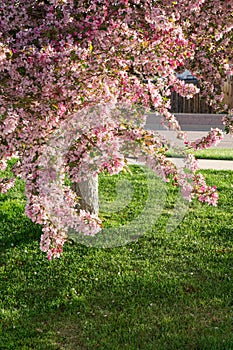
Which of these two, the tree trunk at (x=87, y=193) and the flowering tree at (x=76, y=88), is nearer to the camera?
the flowering tree at (x=76, y=88)

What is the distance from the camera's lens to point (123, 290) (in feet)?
18.2

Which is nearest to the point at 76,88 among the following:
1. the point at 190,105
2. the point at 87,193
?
the point at 87,193

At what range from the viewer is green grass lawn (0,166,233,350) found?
4.65 metres

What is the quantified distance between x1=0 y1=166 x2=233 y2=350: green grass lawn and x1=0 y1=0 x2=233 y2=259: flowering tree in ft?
3.60

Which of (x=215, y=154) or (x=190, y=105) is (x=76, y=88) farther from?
(x=190, y=105)

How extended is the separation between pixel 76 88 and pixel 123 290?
235 cm

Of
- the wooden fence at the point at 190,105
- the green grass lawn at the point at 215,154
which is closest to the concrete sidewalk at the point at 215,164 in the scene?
the green grass lawn at the point at 215,154

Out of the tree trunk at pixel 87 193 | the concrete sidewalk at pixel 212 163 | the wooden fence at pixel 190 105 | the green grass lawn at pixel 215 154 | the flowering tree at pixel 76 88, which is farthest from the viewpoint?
the wooden fence at pixel 190 105

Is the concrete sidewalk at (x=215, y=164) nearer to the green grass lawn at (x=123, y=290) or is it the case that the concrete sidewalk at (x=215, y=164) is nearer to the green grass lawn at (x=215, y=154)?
the green grass lawn at (x=215, y=154)

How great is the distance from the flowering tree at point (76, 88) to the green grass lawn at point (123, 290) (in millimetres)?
1097

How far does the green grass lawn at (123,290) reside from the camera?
15.3 feet

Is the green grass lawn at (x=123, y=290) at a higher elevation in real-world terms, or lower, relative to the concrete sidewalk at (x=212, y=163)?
lower

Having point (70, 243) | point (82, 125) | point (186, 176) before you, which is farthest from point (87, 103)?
point (70, 243)

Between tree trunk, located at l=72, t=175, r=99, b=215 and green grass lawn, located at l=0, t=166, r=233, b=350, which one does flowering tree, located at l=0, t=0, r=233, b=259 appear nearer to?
green grass lawn, located at l=0, t=166, r=233, b=350
